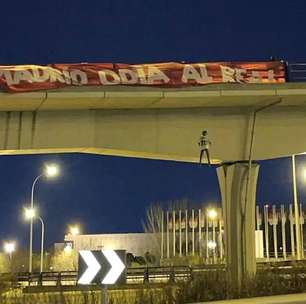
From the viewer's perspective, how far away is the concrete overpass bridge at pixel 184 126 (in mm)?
22078

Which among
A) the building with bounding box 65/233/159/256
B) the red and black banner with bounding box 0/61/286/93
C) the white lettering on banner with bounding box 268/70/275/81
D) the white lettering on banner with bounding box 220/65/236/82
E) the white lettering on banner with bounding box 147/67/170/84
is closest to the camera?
the red and black banner with bounding box 0/61/286/93

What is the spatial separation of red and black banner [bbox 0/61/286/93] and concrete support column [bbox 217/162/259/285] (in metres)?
3.56

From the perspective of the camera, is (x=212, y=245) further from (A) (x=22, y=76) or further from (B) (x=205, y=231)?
(A) (x=22, y=76)

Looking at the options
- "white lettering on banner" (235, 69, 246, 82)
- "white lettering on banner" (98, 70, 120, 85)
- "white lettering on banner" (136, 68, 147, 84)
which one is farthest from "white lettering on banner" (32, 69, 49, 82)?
"white lettering on banner" (235, 69, 246, 82)

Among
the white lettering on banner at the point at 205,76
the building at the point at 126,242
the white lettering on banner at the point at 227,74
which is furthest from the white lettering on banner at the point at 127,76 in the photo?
the building at the point at 126,242

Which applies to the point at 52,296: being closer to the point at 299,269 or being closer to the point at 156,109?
the point at 299,269

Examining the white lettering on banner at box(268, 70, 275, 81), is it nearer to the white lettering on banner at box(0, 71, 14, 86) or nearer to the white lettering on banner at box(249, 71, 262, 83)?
the white lettering on banner at box(249, 71, 262, 83)

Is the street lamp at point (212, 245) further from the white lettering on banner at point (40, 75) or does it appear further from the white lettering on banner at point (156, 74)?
the white lettering on banner at point (40, 75)

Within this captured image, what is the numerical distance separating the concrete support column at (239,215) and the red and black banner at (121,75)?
3.56 meters

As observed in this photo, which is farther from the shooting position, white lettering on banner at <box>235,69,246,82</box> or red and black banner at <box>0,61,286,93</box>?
white lettering on banner at <box>235,69,246,82</box>

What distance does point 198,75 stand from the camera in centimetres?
2272

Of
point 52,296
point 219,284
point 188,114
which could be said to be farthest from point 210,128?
point 52,296

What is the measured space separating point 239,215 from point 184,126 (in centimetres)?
399

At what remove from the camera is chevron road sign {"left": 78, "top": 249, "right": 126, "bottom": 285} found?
30.9 ft
